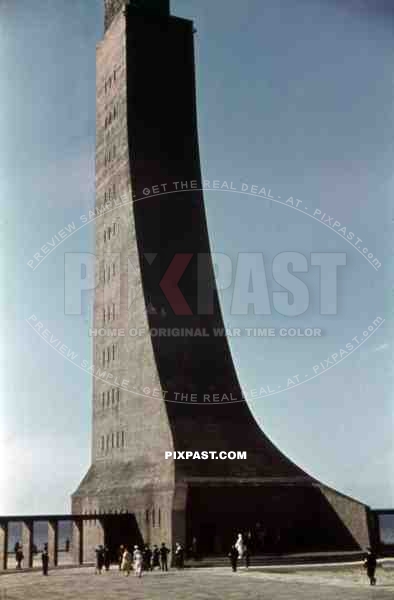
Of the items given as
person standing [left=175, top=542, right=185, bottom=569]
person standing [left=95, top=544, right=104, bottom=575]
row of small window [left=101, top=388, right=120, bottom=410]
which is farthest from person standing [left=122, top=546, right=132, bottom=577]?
row of small window [left=101, top=388, right=120, bottom=410]

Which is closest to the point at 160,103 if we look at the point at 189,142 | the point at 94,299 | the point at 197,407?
the point at 189,142

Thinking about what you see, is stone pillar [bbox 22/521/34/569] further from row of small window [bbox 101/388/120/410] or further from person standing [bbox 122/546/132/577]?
person standing [bbox 122/546/132/577]

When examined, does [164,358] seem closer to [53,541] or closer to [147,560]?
[53,541]

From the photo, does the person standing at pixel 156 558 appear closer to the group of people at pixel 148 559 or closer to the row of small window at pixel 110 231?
the group of people at pixel 148 559

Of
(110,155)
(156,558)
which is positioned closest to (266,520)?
(156,558)

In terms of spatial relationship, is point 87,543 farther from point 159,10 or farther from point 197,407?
point 159,10

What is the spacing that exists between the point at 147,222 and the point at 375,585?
14.1 meters

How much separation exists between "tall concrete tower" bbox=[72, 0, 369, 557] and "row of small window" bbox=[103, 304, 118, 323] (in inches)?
2.5

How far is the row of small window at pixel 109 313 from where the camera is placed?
2722 cm

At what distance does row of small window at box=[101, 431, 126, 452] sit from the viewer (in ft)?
84.8

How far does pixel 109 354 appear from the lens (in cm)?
2739

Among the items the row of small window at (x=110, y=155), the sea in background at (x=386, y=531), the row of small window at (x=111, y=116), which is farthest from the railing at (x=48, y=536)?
the sea in background at (x=386, y=531)

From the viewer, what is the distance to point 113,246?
27.5 m

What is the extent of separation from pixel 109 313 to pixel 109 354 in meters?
1.31
